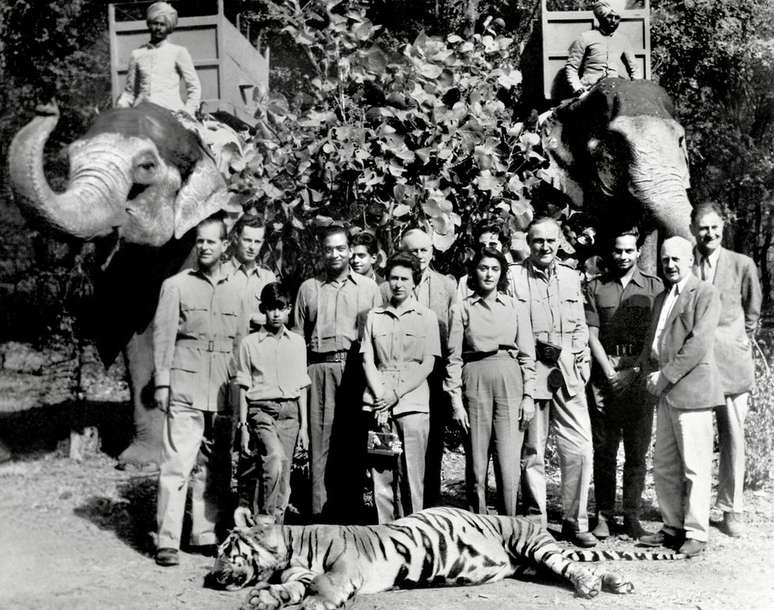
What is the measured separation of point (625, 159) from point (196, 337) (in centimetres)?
443

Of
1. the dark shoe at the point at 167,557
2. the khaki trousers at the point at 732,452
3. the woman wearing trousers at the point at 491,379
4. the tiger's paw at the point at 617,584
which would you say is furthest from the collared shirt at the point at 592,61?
the dark shoe at the point at 167,557

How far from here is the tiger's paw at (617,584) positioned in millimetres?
5086

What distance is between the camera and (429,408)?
20.5 feet

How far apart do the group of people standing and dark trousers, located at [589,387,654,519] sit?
0.03 ft

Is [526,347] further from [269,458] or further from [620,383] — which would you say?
[269,458]

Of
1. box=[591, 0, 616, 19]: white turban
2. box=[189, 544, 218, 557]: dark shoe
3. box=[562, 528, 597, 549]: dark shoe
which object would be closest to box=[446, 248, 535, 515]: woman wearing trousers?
box=[562, 528, 597, 549]: dark shoe

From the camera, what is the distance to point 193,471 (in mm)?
6000

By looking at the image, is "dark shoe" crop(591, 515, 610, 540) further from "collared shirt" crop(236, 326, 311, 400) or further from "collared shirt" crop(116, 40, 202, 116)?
"collared shirt" crop(116, 40, 202, 116)

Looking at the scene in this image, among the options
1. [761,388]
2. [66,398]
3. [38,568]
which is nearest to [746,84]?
[761,388]

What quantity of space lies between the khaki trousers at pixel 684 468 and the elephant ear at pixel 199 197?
3662 millimetres

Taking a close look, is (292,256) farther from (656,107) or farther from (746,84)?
(746,84)

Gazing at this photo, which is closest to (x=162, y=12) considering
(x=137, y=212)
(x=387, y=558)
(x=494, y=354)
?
(x=137, y=212)

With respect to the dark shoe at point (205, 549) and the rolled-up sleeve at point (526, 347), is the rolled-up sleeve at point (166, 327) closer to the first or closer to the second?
the dark shoe at point (205, 549)

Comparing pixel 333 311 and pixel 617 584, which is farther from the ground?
pixel 333 311
